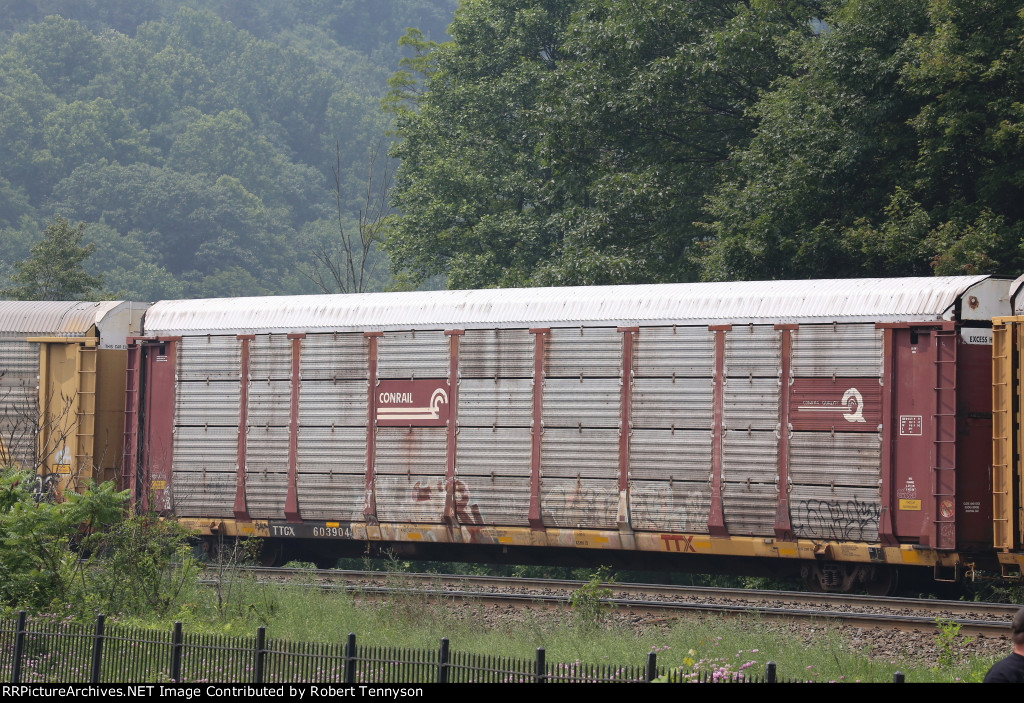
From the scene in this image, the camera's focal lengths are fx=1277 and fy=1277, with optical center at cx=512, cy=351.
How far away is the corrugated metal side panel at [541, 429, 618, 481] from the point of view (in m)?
16.3

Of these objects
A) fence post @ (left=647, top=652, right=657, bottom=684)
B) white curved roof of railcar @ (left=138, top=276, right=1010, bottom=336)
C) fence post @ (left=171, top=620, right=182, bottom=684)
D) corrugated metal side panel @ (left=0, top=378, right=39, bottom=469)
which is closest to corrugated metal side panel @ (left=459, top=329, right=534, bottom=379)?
white curved roof of railcar @ (left=138, top=276, right=1010, bottom=336)

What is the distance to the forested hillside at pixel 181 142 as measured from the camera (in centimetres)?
9888

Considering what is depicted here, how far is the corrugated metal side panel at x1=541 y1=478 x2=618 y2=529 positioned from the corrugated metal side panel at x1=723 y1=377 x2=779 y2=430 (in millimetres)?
1779

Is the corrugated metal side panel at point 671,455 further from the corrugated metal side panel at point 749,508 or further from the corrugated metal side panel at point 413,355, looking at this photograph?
the corrugated metal side panel at point 413,355

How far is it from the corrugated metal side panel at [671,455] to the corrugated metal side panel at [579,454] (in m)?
0.29

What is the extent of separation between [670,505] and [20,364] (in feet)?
33.9

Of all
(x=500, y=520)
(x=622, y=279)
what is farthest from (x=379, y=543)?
(x=622, y=279)

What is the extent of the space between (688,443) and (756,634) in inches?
150

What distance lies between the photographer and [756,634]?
1248cm

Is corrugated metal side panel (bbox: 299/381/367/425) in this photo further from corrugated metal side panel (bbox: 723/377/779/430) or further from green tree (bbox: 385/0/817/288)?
green tree (bbox: 385/0/817/288)

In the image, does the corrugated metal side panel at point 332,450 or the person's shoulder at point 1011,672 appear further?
the corrugated metal side panel at point 332,450

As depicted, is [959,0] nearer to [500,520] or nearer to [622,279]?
[622,279]

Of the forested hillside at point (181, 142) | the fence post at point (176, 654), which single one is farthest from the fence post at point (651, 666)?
the forested hillside at point (181, 142)

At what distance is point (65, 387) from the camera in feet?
63.3
